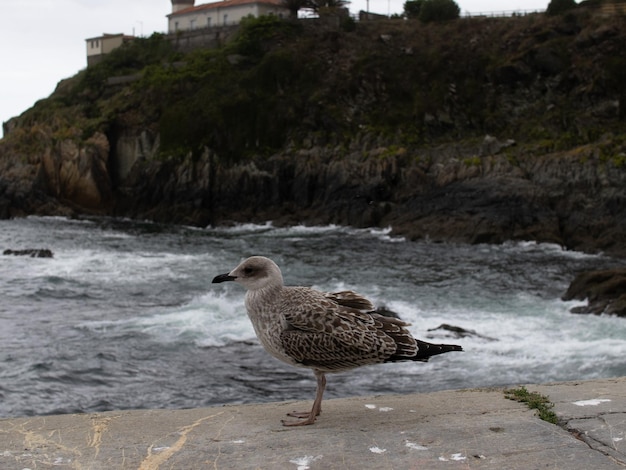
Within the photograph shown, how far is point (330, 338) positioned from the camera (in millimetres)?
6602

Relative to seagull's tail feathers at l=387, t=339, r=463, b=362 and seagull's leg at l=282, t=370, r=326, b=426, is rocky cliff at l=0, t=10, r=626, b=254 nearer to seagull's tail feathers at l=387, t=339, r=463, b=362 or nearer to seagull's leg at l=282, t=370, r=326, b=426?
seagull's tail feathers at l=387, t=339, r=463, b=362

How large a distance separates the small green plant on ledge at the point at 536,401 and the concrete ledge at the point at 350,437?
78 millimetres

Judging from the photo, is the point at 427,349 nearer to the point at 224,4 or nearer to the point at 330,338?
the point at 330,338

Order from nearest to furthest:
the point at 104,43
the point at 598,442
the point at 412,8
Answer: the point at 598,442 < the point at 412,8 < the point at 104,43

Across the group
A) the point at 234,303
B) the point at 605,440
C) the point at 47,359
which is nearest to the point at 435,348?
the point at 605,440

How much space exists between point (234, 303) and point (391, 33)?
178ft

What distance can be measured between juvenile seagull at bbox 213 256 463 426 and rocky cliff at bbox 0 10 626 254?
35971mm

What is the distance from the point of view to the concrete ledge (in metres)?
5.45

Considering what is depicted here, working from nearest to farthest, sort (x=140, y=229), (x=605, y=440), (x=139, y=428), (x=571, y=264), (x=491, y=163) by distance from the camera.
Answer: (x=605, y=440) → (x=139, y=428) → (x=571, y=264) → (x=491, y=163) → (x=140, y=229)

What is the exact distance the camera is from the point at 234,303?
77.6 feet

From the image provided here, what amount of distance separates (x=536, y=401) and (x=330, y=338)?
6.47 feet

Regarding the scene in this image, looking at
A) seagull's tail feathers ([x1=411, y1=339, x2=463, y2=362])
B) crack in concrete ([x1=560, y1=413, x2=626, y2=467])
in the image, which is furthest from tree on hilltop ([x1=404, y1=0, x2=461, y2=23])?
crack in concrete ([x1=560, y1=413, x2=626, y2=467])

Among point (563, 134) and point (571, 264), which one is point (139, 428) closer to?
point (571, 264)

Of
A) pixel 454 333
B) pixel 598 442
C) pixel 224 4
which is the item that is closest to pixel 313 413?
pixel 598 442
